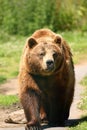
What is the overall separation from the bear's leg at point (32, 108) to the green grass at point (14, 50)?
573 centimetres

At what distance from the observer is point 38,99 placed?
810 cm

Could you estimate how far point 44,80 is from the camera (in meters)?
8.12

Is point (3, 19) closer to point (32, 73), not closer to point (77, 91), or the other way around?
point (77, 91)

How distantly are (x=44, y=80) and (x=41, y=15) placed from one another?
13.3 meters

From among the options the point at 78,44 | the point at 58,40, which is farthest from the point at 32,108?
the point at 78,44

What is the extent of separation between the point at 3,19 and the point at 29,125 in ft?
46.4

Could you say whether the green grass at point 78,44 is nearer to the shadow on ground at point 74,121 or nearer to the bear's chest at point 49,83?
the shadow on ground at point 74,121

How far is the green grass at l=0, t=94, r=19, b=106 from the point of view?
36.0 feet

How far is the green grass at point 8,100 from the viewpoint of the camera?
10961 mm

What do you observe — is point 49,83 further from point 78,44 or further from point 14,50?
point 78,44

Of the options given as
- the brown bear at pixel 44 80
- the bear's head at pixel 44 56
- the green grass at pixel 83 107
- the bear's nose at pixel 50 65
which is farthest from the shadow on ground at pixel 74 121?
the bear's nose at pixel 50 65

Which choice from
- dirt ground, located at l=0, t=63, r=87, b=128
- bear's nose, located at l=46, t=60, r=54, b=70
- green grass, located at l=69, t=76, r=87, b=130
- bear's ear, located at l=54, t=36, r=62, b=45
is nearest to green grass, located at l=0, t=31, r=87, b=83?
dirt ground, located at l=0, t=63, r=87, b=128

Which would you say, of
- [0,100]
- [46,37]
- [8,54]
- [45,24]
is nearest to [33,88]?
[46,37]

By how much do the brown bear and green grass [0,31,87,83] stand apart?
18.3 ft
